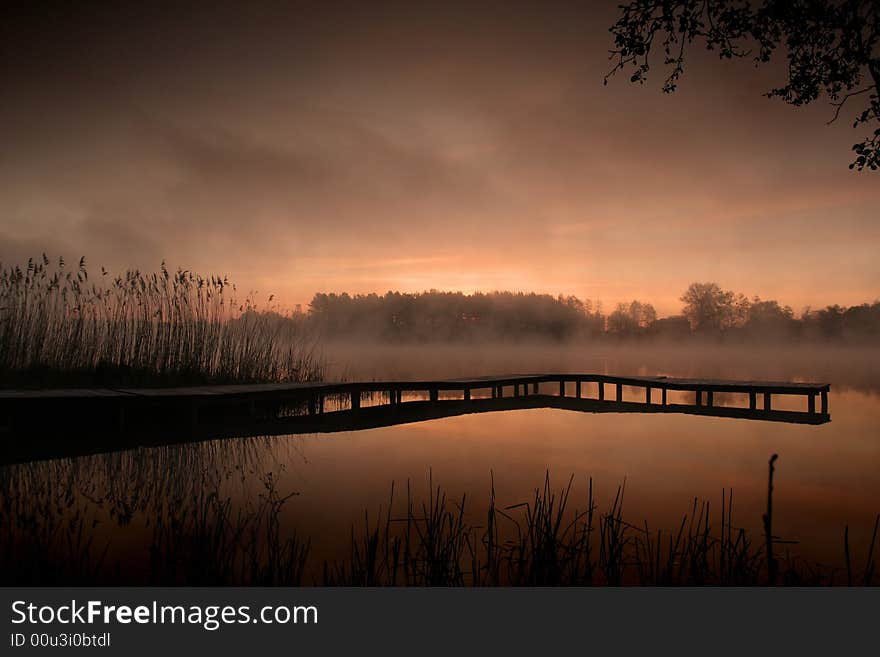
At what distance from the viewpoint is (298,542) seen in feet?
10.4

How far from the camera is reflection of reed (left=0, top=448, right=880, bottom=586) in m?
2.51

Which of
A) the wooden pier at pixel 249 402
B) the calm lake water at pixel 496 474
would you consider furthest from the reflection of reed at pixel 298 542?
the wooden pier at pixel 249 402

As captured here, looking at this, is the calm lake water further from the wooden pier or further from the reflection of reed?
the wooden pier

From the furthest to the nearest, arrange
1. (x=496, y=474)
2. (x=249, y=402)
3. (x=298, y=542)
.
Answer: (x=249, y=402) < (x=496, y=474) < (x=298, y=542)

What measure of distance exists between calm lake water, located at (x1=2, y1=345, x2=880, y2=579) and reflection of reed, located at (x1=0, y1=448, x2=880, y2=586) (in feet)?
0.12

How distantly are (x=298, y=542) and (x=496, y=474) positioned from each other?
2.10 m

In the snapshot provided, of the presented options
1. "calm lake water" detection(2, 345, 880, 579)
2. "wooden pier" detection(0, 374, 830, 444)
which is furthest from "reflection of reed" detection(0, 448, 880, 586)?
"wooden pier" detection(0, 374, 830, 444)

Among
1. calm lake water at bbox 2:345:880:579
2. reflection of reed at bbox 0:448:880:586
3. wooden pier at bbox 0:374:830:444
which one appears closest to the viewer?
reflection of reed at bbox 0:448:880:586

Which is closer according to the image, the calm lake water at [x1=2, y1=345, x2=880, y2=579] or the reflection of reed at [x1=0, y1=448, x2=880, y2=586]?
the reflection of reed at [x1=0, y1=448, x2=880, y2=586]

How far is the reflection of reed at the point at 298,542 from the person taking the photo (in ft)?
8.23

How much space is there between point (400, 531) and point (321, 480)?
1.55 m

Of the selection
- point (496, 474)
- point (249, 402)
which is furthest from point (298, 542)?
point (249, 402)

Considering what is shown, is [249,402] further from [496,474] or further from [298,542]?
[298,542]
